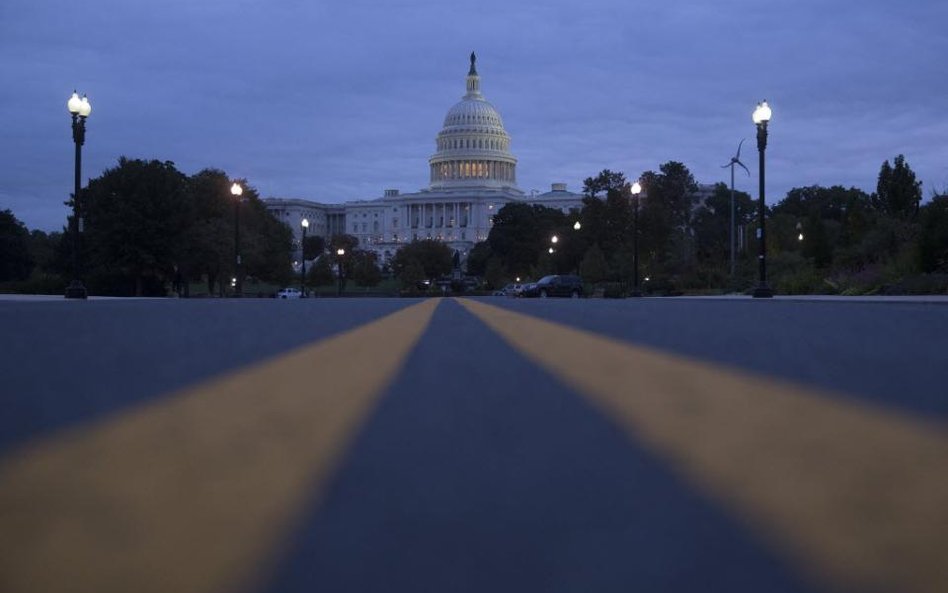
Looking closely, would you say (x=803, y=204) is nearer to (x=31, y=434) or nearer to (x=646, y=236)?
(x=646, y=236)

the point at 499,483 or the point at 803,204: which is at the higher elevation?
the point at 803,204

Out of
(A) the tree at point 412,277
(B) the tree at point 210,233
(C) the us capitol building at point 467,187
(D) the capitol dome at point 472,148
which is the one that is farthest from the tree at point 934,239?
(D) the capitol dome at point 472,148

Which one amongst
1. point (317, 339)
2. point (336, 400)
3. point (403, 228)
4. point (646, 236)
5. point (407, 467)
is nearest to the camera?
point (407, 467)

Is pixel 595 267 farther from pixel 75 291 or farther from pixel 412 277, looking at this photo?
pixel 75 291

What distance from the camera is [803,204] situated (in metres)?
148

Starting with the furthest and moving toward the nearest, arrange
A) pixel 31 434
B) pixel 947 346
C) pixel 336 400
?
1. pixel 947 346
2. pixel 336 400
3. pixel 31 434

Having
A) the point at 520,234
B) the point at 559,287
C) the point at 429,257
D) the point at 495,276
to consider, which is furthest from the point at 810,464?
the point at 520,234

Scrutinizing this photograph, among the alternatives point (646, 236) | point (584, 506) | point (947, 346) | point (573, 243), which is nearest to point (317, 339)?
point (947, 346)

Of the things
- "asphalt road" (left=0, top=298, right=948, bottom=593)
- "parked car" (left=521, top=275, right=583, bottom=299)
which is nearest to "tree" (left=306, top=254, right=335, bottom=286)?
"parked car" (left=521, top=275, right=583, bottom=299)

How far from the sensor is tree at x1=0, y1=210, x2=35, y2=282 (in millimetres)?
80625

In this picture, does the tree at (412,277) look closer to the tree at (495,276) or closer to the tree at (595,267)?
the tree at (495,276)

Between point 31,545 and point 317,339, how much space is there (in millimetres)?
10475

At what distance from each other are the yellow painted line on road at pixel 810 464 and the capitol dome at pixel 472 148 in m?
178

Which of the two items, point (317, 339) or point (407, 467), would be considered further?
point (317, 339)
